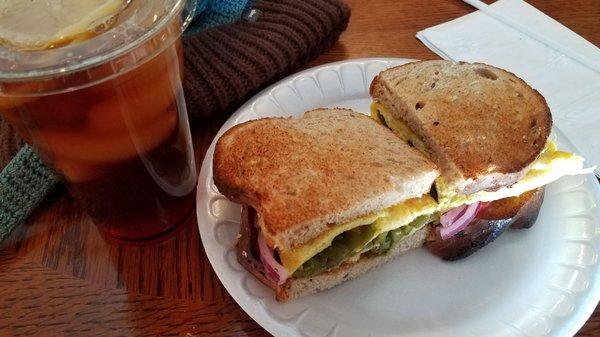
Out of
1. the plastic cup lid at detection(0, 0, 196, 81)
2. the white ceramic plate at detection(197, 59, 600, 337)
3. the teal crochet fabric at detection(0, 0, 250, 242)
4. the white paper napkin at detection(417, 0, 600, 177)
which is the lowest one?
the white ceramic plate at detection(197, 59, 600, 337)

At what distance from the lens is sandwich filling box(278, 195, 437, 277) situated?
950mm

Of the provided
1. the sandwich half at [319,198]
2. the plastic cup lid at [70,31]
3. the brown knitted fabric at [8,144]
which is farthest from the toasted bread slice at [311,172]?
the brown knitted fabric at [8,144]

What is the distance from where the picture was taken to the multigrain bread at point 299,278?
3.15ft

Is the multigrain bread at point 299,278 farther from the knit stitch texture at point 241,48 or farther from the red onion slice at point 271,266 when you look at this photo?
the knit stitch texture at point 241,48

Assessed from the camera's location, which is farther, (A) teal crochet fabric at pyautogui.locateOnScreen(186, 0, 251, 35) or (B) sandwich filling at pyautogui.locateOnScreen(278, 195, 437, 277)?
(A) teal crochet fabric at pyautogui.locateOnScreen(186, 0, 251, 35)

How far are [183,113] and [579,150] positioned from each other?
988mm

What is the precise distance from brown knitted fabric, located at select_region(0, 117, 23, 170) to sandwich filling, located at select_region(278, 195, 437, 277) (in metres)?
0.67

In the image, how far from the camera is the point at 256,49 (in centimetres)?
133

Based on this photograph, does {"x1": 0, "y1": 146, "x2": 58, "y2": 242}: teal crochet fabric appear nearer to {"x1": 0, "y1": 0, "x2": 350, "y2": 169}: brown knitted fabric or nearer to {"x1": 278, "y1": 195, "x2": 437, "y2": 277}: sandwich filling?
{"x1": 0, "y1": 0, "x2": 350, "y2": 169}: brown knitted fabric

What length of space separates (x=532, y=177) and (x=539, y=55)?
0.61 metres

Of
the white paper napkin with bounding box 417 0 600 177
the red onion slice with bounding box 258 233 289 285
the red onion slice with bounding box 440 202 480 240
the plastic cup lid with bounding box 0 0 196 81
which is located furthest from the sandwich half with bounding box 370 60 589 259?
the plastic cup lid with bounding box 0 0 196 81

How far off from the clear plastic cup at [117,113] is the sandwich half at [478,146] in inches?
21.1

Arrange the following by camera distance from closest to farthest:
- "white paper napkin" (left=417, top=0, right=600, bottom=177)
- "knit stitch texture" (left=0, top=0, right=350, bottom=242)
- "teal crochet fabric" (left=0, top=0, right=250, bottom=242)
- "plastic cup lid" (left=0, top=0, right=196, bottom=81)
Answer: "plastic cup lid" (left=0, top=0, right=196, bottom=81), "teal crochet fabric" (left=0, top=0, right=250, bottom=242), "knit stitch texture" (left=0, top=0, right=350, bottom=242), "white paper napkin" (left=417, top=0, right=600, bottom=177)

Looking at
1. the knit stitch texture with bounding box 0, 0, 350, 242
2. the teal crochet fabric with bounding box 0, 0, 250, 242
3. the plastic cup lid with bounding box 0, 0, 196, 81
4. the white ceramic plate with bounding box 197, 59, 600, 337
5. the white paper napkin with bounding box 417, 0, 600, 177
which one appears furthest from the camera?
the white paper napkin with bounding box 417, 0, 600, 177
